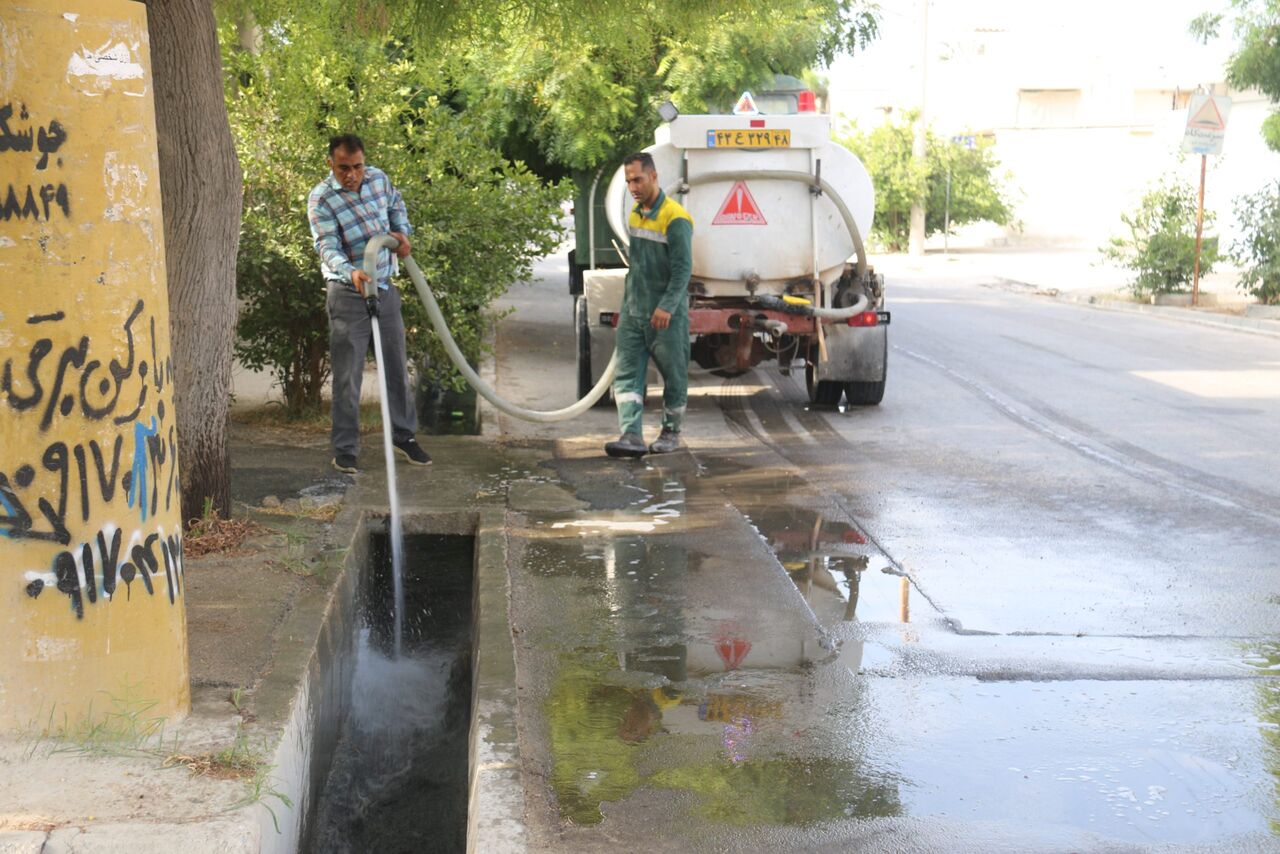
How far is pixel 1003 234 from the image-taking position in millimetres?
46375

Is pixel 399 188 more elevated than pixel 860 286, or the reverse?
pixel 399 188

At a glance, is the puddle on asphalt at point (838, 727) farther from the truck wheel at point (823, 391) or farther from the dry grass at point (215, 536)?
the truck wheel at point (823, 391)

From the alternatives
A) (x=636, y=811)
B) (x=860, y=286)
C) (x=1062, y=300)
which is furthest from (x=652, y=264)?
(x=1062, y=300)

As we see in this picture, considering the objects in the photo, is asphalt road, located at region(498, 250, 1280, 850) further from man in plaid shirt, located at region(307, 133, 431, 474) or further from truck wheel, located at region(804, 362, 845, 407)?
man in plaid shirt, located at region(307, 133, 431, 474)

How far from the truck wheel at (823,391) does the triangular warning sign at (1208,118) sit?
446 inches

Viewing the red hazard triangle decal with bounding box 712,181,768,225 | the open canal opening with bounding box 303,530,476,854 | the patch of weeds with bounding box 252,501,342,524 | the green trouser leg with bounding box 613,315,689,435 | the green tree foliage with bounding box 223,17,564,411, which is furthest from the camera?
the red hazard triangle decal with bounding box 712,181,768,225

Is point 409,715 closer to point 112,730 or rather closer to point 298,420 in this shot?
point 112,730

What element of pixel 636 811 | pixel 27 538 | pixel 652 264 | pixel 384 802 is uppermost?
pixel 652 264

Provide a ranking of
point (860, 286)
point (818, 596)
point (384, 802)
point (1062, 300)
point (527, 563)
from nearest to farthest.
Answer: point (384, 802), point (818, 596), point (527, 563), point (860, 286), point (1062, 300)

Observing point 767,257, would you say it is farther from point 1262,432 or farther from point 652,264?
point 1262,432

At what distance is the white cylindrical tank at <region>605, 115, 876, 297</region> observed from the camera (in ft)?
34.4

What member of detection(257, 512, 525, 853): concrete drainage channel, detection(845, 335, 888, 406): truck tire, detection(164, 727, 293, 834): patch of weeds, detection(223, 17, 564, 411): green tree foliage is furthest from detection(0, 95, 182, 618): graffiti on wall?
detection(845, 335, 888, 406): truck tire

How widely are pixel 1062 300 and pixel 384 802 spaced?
20986 mm

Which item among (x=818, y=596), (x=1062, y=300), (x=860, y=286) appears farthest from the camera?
(x=1062, y=300)
